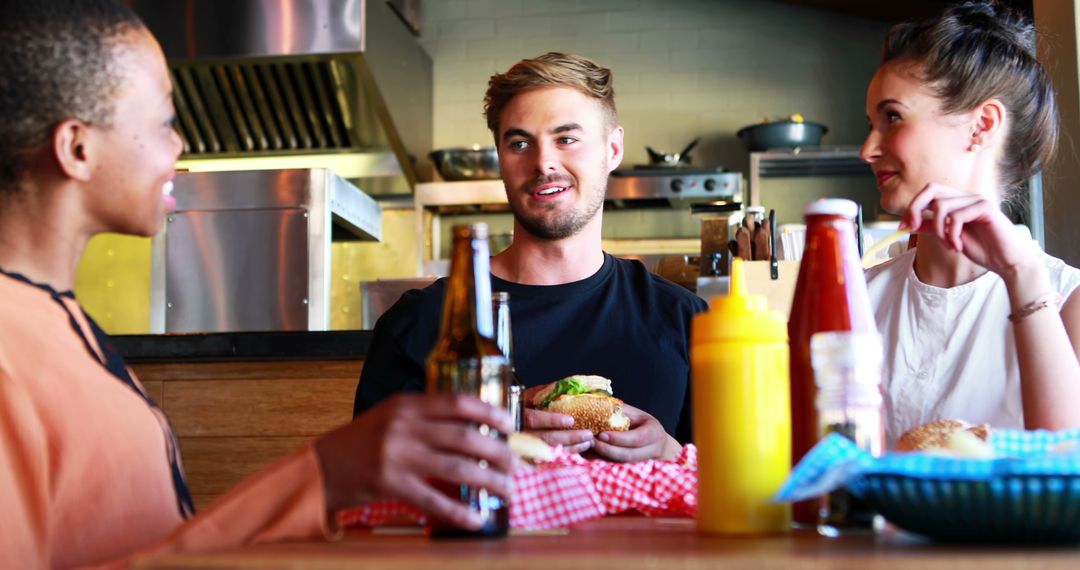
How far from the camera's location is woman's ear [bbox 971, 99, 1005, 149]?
6.09ft

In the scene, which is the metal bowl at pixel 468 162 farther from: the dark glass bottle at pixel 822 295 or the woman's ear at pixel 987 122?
the dark glass bottle at pixel 822 295

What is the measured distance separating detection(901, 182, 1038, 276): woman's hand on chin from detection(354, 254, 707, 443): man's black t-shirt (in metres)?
0.77

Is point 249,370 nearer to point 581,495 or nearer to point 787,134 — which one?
point 581,495

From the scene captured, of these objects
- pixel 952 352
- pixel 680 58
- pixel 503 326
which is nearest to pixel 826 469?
pixel 503 326

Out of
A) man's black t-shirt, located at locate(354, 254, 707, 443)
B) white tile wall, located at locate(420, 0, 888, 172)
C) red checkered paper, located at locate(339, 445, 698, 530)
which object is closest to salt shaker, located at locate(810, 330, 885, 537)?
red checkered paper, located at locate(339, 445, 698, 530)

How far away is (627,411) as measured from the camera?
5.41 ft

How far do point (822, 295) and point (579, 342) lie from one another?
1.20m

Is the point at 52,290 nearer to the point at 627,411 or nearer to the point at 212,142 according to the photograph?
the point at 627,411

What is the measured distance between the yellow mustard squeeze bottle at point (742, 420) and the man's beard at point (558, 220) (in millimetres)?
1395

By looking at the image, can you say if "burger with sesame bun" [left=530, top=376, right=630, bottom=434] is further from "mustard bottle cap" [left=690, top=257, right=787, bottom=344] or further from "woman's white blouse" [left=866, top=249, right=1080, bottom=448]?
"mustard bottle cap" [left=690, top=257, right=787, bottom=344]

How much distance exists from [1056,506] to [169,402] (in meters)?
2.53

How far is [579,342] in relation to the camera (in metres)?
2.09

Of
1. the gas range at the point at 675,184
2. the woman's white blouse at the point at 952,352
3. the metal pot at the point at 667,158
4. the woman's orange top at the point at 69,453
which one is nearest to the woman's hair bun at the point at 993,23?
the woman's white blouse at the point at 952,352

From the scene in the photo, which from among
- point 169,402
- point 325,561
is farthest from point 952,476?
point 169,402
